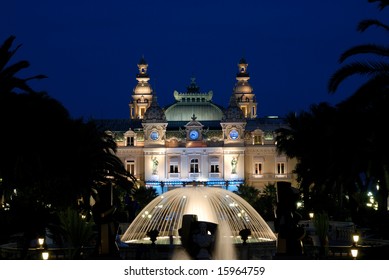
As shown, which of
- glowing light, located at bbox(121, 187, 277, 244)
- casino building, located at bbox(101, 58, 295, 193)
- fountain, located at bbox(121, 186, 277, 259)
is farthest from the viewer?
casino building, located at bbox(101, 58, 295, 193)

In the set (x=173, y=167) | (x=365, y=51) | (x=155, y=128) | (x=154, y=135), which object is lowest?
(x=365, y=51)

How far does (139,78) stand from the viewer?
129750mm

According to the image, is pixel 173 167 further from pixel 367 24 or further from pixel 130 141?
pixel 367 24

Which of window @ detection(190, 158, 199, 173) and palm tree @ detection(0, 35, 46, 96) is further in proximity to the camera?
window @ detection(190, 158, 199, 173)

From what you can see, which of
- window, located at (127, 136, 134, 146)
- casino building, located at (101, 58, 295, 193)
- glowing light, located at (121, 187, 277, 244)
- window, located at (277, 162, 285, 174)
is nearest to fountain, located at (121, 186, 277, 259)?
glowing light, located at (121, 187, 277, 244)

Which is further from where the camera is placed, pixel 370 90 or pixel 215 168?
pixel 215 168

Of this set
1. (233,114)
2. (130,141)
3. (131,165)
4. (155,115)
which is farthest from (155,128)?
(233,114)

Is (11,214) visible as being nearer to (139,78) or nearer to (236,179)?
(236,179)

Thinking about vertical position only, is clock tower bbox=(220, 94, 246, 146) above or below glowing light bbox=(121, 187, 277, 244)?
above

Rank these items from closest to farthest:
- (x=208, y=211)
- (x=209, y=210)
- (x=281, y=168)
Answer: (x=208, y=211), (x=209, y=210), (x=281, y=168)

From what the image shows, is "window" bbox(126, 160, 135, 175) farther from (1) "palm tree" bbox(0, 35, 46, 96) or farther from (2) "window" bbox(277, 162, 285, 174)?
(1) "palm tree" bbox(0, 35, 46, 96)

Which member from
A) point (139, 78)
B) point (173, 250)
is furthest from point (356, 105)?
point (139, 78)

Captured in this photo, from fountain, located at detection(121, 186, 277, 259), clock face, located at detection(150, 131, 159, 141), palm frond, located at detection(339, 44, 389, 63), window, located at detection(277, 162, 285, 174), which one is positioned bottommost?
fountain, located at detection(121, 186, 277, 259)

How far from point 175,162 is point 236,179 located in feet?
27.1
